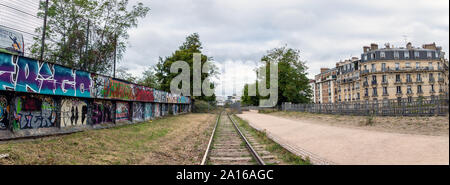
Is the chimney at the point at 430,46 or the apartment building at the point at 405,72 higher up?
the chimney at the point at 430,46

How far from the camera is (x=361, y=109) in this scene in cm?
1952

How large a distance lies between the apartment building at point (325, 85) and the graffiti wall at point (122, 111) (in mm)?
77216

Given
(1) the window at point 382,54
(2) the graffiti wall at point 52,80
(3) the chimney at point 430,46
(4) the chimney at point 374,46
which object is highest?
(4) the chimney at point 374,46

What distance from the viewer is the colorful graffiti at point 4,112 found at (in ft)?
28.5

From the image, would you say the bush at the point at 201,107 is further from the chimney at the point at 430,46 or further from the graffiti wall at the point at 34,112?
the chimney at the point at 430,46

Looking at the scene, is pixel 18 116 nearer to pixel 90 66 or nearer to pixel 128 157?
pixel 128 157

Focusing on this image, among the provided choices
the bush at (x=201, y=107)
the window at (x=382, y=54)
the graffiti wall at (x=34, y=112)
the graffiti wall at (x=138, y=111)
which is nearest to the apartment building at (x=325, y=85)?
the window at (x=382, y=54)

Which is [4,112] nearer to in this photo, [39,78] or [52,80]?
[39,78]

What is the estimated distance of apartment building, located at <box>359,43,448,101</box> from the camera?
59.8 meters

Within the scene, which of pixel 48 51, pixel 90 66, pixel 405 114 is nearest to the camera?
pixel 48 51
